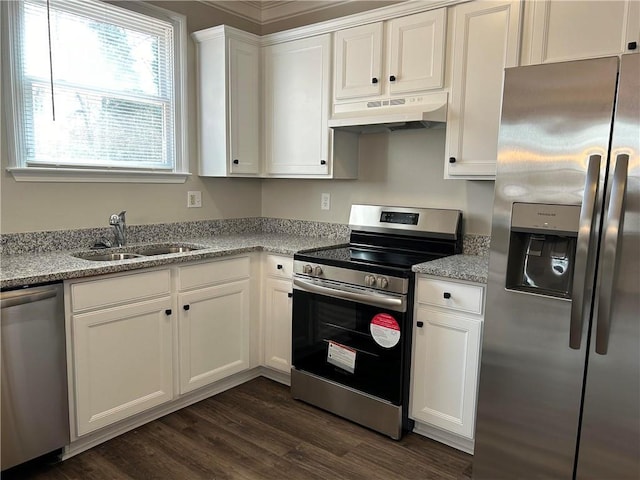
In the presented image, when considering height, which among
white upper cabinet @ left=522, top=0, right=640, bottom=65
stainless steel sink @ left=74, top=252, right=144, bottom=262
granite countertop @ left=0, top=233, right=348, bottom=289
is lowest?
stainless steel sink @ left=74, top=252, right=144, bottom=262

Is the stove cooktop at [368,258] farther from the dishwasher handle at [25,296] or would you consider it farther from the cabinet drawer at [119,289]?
the dishwasher handle at [25,296]

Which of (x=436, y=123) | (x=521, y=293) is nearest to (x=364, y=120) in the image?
(x=436, y=123)

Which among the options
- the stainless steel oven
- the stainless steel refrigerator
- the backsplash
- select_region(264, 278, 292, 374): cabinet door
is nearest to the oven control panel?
the stainless steel oven

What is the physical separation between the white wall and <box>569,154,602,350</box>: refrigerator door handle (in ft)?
3.21

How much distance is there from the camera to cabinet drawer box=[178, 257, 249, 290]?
2617 millimetres

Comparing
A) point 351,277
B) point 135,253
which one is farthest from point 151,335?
point 351,277

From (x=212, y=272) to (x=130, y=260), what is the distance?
49 cm

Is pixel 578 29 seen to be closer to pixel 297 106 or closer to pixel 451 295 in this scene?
pixel 451 295

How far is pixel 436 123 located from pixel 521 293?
45.8 inches

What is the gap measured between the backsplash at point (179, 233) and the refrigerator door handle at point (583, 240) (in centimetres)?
97

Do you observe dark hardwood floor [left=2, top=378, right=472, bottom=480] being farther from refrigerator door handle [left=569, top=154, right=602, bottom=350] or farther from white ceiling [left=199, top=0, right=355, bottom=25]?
white ceiling [left=199, top=0, right=355, bottom=25]

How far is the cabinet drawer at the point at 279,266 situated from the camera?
2.90 metres

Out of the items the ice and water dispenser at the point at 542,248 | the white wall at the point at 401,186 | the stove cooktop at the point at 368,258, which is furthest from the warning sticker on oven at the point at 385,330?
the white wall at the point at 401,186

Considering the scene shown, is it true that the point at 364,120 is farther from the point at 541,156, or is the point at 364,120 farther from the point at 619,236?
the point at 619,236
